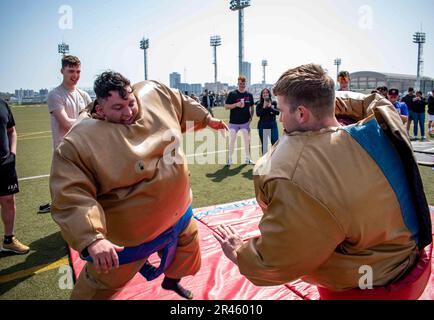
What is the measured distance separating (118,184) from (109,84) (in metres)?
0.62

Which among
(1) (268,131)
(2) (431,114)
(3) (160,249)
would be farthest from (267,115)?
(2) (431,114)

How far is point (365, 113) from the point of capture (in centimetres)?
240

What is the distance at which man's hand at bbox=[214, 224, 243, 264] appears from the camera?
167cm

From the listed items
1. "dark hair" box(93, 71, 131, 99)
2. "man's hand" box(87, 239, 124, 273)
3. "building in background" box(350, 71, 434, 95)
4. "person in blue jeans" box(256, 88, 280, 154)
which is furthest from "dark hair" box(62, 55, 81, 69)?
"building in background" box(350, 71, 434, 95)

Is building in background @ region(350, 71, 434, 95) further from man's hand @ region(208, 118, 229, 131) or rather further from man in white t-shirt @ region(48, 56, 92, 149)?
man's hand @ region(208, 118, 229, 131)

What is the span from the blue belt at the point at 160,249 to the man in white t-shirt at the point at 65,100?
2459mm

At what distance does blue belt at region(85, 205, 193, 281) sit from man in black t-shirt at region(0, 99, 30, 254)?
2212 mm

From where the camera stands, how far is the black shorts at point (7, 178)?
3.62 metres

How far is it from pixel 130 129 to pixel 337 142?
1.30 metres

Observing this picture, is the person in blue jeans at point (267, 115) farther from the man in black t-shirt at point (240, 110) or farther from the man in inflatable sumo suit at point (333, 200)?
the man in inflatable sumo suit at point (333, 200)

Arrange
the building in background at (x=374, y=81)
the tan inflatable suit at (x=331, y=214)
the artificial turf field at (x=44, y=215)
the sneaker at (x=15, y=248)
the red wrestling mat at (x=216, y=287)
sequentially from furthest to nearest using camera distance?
the building in background at (x=374, y=81), the sneaker at (x=15, y=248), the artificial turf field at (x=44, y=215), the red wrestling mat at (x=216, y=287), the tan inflatable suit at (x=331, y=214)

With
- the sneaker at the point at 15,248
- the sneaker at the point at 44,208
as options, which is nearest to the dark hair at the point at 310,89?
the sneaker at the point at 15,248
